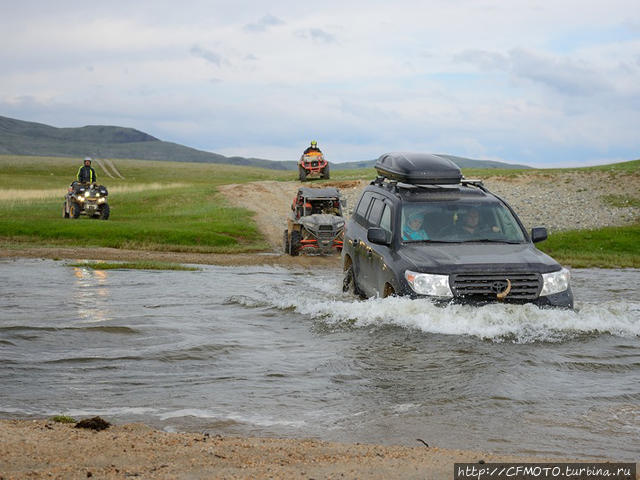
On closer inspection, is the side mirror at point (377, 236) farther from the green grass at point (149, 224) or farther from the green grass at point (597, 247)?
the green grass at point (149, 224)

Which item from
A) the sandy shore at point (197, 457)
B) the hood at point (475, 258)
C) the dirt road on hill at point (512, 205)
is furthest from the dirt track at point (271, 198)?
the sandy shore at point (197, 457)

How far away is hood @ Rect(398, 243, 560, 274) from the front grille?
7 cm

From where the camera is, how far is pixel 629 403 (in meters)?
6.88

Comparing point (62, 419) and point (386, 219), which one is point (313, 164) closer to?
point (386, 219)

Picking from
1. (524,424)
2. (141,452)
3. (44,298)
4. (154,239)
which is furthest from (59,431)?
(154,239)

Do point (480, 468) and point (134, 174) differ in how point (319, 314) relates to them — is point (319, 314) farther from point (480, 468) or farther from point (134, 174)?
point (134, 174)

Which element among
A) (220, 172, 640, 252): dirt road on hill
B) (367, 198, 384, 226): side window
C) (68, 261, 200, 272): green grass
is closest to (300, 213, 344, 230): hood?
(220, 172, 640, 252): dirt road on hill

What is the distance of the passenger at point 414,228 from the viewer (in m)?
10.3

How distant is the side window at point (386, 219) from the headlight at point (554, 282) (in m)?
2.18

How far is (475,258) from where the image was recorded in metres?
9.33

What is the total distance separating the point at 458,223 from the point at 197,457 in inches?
246

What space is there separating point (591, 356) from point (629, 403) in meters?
1.90

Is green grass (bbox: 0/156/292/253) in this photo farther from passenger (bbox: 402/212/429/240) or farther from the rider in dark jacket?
passenger (bbox: 402/212/429/240)

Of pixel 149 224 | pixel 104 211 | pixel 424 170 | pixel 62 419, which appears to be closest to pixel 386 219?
pixel 424 170
